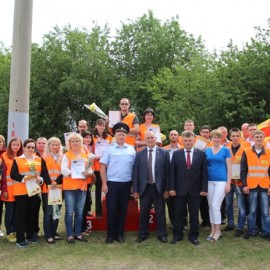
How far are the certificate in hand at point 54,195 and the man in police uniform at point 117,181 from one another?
0.80 metres

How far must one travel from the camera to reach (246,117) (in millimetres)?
16297

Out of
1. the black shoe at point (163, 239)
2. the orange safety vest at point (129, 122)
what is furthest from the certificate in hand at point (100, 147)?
the black shoe at point (163, 239)

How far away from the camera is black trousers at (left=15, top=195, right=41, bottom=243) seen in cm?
654

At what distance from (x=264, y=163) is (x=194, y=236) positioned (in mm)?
1794

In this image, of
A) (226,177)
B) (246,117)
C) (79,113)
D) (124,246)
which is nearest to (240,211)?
(226,177)

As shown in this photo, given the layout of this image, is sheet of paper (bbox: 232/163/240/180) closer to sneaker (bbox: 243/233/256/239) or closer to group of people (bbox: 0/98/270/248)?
group of people (bbox: 0/98/270/248)

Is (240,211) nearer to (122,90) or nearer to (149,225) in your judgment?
(149,225)

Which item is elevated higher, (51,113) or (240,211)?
(51,113)

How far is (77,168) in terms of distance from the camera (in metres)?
6.68

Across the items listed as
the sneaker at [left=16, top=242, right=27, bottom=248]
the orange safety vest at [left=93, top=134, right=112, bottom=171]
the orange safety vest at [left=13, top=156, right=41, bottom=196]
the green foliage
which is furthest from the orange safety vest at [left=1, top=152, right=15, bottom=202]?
the green foliage

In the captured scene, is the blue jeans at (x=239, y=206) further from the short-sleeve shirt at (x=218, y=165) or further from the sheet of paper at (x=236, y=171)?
the short-sleeve shirt at (x=218, y=165)

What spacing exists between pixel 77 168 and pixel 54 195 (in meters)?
0.59

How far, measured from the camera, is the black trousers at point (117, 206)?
6.88m

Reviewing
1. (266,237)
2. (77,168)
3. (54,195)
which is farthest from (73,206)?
(266,237)
